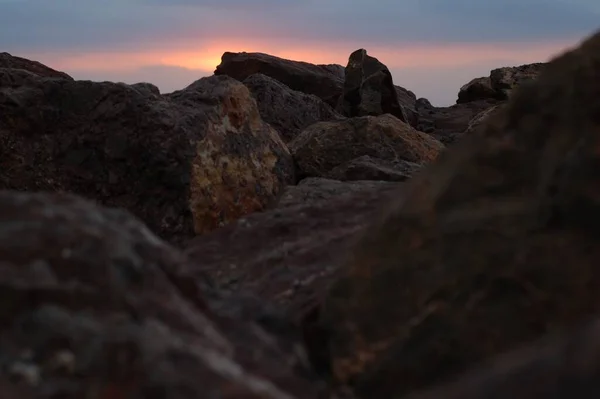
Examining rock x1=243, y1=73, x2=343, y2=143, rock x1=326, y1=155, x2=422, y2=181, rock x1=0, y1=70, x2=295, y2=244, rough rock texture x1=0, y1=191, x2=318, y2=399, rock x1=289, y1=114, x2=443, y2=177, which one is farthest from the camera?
rock x1=243, y1=73, x2=343, y2=143

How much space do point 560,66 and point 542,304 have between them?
0.71m

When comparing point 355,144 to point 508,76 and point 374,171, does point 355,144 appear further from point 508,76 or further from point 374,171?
point 508,76

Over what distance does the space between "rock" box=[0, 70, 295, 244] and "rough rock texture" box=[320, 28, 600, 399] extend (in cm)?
356

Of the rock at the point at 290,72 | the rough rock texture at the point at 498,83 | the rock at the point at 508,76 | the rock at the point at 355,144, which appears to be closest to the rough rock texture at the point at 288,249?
the rock at the point at 355,144

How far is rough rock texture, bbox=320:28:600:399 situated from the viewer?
1946mm

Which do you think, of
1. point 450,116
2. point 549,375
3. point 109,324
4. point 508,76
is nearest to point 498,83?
point 508,76

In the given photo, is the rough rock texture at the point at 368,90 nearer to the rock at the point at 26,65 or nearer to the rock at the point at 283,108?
the rock at the point at 283,108

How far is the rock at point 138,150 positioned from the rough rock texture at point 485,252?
3561mm

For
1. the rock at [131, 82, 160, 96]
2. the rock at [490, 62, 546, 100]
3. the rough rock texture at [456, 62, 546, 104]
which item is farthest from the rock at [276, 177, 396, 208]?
the rock at [490, 62, 546, 100]

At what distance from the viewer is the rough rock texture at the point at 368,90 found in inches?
572

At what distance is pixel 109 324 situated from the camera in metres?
1.70

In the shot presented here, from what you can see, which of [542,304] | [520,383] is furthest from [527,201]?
[520,383]

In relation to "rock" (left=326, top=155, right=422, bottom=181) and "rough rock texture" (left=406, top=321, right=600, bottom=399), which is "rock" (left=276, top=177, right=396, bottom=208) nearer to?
"rock" (left=326, top=155, right=422, bottom=181)

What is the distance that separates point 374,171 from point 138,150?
175 centimetres
